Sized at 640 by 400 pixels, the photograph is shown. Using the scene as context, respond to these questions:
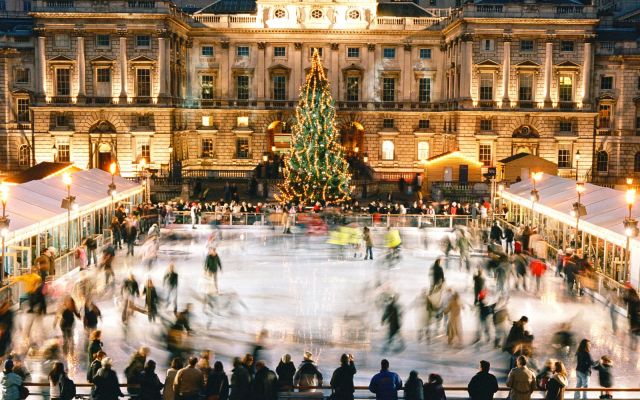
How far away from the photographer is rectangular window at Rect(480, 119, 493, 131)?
6588 cm

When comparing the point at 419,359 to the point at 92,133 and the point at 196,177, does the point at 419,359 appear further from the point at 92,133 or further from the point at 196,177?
the point at 92,133

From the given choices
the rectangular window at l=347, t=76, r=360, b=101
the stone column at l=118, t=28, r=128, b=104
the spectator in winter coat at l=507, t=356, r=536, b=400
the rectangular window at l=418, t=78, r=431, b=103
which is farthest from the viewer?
the rectangular window at l=347, t=76, r=360, b=101

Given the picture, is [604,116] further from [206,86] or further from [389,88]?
[206,86]

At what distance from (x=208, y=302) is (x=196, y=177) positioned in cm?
3652

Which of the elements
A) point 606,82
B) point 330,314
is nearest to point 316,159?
point 330,314

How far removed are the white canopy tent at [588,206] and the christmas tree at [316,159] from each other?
899 cm

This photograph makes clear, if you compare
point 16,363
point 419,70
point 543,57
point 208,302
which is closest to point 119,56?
point 419,70

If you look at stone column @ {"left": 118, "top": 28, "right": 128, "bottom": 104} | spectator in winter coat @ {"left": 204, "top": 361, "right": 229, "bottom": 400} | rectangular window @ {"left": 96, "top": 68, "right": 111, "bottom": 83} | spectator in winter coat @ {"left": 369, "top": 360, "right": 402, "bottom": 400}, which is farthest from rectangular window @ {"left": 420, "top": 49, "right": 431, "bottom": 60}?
spectator in winter coat @ {"left": 204, "top": 361, "right": 229, "bottom": 400}

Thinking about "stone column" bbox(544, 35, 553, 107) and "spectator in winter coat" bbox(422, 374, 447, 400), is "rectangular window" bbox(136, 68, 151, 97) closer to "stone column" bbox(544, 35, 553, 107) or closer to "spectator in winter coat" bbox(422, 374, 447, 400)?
"stone column" bbox(544, 35, 553, 107)

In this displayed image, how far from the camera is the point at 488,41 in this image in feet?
216

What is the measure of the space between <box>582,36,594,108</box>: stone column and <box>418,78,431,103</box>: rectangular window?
461 inches

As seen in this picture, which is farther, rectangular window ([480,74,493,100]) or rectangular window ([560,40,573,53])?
rectangular window ([560,40,573,53])

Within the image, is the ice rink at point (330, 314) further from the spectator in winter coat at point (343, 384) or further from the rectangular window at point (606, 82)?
the rectangular window at point (606, 82)

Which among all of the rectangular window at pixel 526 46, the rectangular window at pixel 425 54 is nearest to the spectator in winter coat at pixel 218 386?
the rectangular window at pixel 526 46
